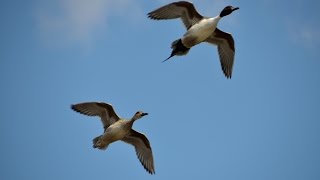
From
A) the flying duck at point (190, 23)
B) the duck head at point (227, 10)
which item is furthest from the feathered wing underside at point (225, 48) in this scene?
the duck head at point (227, 10)

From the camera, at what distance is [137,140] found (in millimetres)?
15539

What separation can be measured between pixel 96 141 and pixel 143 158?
1.54 meters

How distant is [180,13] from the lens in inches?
613

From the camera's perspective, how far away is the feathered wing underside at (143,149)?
15.5 meters

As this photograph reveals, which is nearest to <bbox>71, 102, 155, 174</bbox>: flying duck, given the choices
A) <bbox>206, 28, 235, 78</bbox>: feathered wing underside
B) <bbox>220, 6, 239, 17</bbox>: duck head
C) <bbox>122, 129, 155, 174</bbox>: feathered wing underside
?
<bbox>122, 129, 155, 174</bbox>: feathered wing underside

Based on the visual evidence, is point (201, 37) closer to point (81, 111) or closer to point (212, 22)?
point (212, 22)

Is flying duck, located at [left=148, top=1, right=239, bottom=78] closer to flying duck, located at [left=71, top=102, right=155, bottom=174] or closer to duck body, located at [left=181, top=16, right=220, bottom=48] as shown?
duck body, located at [left=181, top=16, right=220, bottom=48]

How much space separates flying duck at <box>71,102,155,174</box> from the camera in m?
14.7

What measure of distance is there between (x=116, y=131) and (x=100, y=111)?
81 cm

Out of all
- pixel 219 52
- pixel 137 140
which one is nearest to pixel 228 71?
pixel 219 52

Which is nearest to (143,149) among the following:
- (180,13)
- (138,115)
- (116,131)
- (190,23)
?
(138,115)

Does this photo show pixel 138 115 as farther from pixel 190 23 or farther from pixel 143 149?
pixel 190 23

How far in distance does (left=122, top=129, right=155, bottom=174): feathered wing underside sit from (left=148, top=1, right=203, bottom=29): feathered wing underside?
3204mm

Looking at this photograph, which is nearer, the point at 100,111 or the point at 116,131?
the point at 116,131
